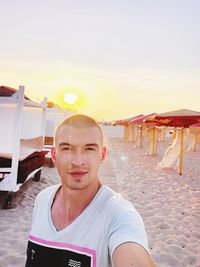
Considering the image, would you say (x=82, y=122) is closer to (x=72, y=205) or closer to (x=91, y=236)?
(x=72, y=205)

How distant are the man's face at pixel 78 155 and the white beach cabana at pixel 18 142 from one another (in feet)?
15.2

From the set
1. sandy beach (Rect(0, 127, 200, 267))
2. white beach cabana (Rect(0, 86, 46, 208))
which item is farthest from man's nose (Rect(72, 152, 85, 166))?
white beach cabana (Rect(0, 86, 46, 208))

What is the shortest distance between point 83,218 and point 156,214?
16.1 feet

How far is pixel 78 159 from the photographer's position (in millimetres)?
1395

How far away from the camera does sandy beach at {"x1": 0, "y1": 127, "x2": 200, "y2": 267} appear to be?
13.3 feet

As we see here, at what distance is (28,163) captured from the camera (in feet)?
21.3

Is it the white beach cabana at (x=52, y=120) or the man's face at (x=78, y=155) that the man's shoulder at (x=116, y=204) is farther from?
the white beach cabana at (x=52, y=120)

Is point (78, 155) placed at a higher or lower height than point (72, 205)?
higher

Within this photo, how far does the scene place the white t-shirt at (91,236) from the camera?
47.6 inches

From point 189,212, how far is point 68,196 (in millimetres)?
5370

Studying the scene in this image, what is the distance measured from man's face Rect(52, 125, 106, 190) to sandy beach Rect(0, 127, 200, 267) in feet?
8.97

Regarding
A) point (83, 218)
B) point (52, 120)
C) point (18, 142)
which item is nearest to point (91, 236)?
point (83, 218)

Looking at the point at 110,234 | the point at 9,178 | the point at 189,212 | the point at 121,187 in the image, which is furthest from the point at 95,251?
the point at 121,187

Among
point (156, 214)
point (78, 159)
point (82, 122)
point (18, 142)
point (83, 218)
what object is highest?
point (82, 122)
